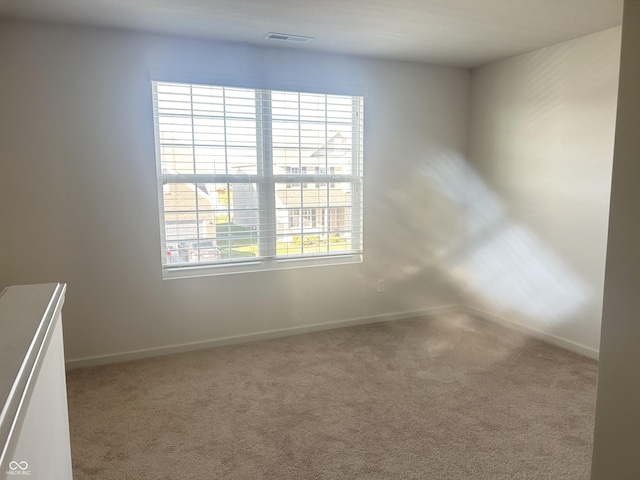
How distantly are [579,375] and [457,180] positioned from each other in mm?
2083

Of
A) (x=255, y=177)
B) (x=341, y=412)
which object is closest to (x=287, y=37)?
(x=255, y=177)

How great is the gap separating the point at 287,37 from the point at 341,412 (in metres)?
2.56

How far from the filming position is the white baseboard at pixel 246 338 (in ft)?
11.0

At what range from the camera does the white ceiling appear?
2682 millimetres

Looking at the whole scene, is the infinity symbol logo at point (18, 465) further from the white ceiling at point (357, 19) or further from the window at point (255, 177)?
the window at point (255, 177)

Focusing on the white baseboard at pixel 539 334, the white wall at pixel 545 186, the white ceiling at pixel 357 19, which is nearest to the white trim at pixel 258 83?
the white ceiling at pixel 357 19

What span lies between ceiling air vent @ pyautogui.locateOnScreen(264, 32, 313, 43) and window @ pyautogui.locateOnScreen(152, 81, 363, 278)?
452 millimetres

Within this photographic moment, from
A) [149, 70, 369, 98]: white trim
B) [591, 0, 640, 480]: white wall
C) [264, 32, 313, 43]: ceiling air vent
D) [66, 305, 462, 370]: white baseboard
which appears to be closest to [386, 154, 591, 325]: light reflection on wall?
[66, 305, 462, 370]: white baseboard

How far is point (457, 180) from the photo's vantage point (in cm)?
452

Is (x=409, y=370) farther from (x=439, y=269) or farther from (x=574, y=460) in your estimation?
(x=439, y=269)

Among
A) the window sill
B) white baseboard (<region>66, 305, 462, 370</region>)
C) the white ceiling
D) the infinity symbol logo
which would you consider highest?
the white ceiling

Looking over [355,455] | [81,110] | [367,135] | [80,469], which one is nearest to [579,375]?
[355,455]

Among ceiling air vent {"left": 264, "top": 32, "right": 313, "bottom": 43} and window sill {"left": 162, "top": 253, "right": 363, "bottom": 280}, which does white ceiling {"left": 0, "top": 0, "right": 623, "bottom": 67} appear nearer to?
ceiling air vent {"left": 264, "top": 32, "right": 313, "bottom": 43}

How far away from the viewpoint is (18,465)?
826mm
